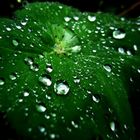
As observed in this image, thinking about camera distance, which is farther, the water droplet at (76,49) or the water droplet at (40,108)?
the water droplet at (76,49)

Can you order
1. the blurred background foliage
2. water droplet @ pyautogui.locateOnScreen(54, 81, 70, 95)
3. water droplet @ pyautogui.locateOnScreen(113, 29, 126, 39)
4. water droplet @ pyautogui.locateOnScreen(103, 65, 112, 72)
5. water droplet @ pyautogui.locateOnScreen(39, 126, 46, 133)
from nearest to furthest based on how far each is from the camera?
water droplet @ pyautogui.locateOnScreen(39, 126, 46, 133)
water droplet @ pyautogui.locateOnScreen(54, 81, 70, 95)
water droplet @ pyautogui.locateOnScreen(103, 65, 112, 72)
water droplet @ pyautogui.locateOnScreen(113, 29, 126, 39)
the blurred background foliage

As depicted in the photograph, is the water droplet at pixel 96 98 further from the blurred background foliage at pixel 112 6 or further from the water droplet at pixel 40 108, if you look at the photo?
the blurred background foliage at pixel 112 6

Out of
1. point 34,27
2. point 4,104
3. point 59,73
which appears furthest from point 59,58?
point 4,104

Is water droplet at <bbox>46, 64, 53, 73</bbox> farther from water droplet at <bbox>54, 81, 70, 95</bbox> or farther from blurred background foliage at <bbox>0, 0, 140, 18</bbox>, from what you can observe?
blurred background foliage at <bbox>0, 0, 140, 18</bbox>

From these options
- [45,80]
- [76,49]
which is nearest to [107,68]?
[76,49]

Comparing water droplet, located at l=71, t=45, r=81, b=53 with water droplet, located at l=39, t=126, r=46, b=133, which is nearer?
water droplet, located at l=39, t=126, r=46, b=133

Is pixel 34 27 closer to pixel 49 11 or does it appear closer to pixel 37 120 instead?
pixel 49 11

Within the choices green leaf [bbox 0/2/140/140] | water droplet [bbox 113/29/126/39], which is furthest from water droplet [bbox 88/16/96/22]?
water droplet [bbox 113/29/126/39]

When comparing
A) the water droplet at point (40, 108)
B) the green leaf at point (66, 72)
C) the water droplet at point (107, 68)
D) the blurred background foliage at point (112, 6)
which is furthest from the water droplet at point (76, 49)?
the blurred background foliage at point (112, 6)
